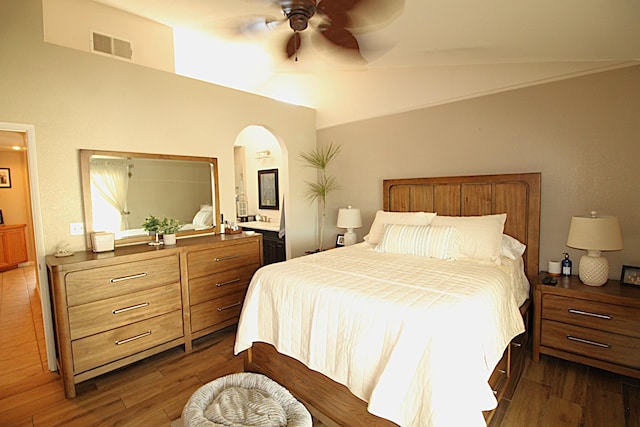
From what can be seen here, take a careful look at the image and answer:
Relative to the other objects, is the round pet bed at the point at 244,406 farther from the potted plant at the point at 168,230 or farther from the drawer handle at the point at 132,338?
the potted plant at the point at 168,230

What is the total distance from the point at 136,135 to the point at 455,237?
3.05 m

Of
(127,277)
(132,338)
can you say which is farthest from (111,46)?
(132,338)

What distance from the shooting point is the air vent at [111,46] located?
2.99 meters

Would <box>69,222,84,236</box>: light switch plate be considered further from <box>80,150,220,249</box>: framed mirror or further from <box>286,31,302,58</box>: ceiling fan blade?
<box>286,31,302,58</box>: ceiling fan blade

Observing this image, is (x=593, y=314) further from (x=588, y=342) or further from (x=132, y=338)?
(x=132, y=338)

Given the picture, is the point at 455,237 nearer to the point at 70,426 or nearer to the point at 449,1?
the point at 449,1

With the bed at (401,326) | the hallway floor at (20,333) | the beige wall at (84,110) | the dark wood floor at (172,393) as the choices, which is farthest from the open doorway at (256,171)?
the hallway floor at (20,333)

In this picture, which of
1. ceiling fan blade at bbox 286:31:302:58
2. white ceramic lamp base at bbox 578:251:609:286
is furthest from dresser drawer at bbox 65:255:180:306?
white ceramic lamp base at bbox 578:251:609:286

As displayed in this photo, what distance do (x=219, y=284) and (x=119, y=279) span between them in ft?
2.81

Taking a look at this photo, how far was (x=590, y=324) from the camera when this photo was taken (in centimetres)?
226

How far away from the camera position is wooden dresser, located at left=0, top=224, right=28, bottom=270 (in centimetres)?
580

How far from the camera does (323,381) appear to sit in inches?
72.2

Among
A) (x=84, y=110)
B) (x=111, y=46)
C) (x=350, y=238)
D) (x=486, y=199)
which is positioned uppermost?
(x=111, y=46)

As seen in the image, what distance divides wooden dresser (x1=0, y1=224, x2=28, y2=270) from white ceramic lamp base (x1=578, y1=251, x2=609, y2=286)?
864 cm
